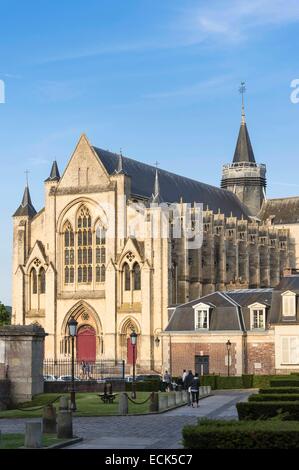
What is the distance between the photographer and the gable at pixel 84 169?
79812mm

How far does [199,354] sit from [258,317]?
436 cm

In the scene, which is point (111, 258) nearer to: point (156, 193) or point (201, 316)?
point (156, 193)

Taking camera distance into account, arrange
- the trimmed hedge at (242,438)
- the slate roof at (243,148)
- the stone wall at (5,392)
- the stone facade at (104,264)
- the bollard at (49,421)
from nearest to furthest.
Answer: the trimmed hedge at (242,438)
the bollard at (49,421)
the stone wall at (5,392)
the stone facade at (104,264)
the slate roof at (243,148)

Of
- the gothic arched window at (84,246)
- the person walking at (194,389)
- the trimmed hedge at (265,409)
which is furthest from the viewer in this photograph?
the gothic arched window at (84,246)

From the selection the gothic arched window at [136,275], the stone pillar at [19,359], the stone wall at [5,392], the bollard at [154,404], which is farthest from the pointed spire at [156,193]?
the bollard at [154,404]

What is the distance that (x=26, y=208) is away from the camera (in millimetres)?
84750

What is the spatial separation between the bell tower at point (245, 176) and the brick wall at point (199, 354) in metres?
44.7

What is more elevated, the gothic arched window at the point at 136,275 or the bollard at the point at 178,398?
the gothic arched window at the point at 136,275

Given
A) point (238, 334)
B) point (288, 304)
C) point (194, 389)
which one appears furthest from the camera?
point (238, 334)

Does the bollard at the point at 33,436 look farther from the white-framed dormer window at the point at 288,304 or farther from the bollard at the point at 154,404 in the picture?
the white-framed dormer window at the point at 288,304

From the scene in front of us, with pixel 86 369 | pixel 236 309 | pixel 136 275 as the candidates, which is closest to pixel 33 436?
pixel 236 309
